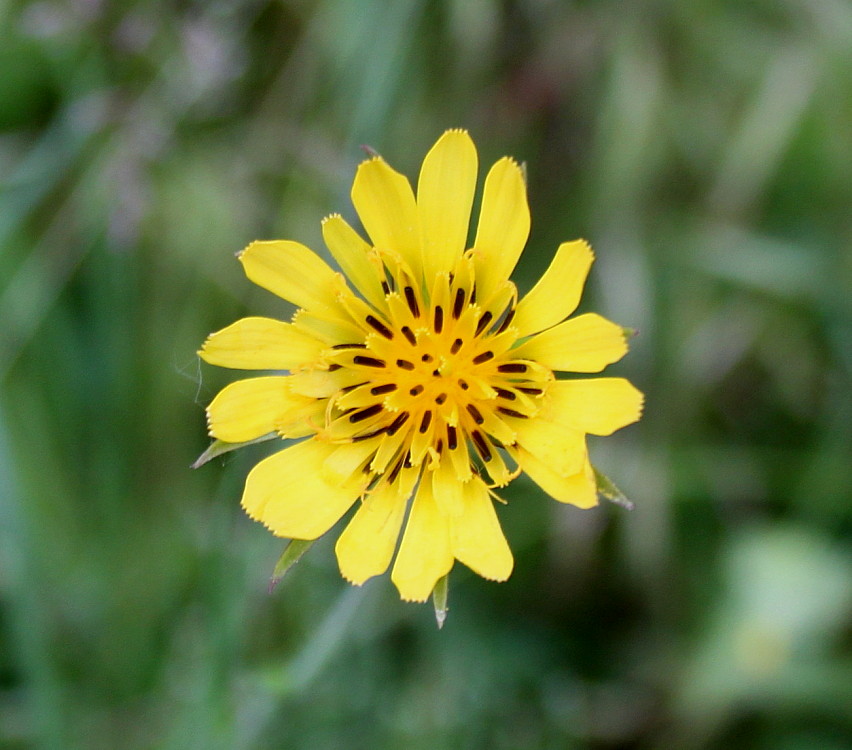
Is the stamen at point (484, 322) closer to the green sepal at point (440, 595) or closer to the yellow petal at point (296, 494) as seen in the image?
the yellow petal at point (296, 494)

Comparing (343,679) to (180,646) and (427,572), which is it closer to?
(180,646)

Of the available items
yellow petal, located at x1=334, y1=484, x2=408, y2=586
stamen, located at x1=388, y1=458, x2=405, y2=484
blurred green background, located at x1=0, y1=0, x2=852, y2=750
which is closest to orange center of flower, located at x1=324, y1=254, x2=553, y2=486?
stamen, located at x1=388, y1=458, x2=405, y2=484

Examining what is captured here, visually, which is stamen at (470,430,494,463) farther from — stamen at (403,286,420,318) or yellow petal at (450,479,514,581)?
stamen at (403,286,420,318)

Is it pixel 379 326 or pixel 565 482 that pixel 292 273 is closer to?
pixel 379 326

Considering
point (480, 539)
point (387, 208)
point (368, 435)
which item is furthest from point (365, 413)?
point (387, 208)

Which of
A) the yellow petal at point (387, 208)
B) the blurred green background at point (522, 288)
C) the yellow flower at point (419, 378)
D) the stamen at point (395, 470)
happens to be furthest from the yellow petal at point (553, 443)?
the blurred green background at point (522, 288)

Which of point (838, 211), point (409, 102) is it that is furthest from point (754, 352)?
point (409, 102)
